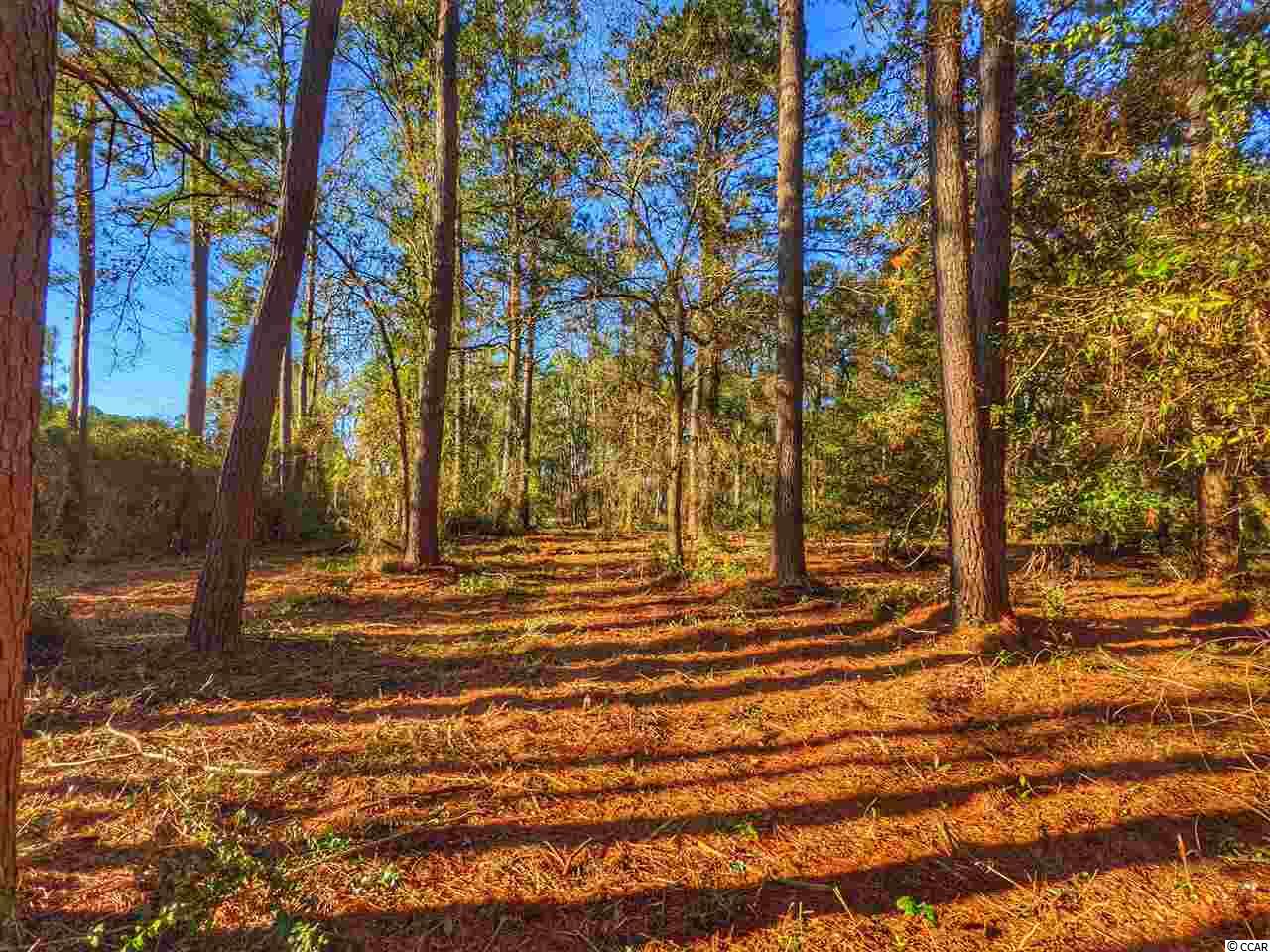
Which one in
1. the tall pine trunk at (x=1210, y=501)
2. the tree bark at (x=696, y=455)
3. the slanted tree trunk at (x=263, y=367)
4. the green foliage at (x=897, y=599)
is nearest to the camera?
the slanted tree trunk at (x=263, y=367)

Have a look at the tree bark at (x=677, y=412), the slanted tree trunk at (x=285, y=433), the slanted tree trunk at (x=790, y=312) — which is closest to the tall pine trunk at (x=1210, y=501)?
the slanted tree trunk at (x=790, y=312)

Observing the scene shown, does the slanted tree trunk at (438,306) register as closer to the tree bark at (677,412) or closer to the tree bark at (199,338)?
the tree bark at (677,412)

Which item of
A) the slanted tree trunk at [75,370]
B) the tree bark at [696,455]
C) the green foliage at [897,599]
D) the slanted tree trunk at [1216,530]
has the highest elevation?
the slanted tree trunk at [75,370]

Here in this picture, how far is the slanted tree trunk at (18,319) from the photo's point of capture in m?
1.55

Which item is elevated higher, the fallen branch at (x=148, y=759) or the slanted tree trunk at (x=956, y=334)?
the slanted tree trunk at (x=956, y=334)

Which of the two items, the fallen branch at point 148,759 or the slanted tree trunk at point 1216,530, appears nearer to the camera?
the fallen branch at point 148,759

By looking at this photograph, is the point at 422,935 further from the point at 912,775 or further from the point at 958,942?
the point at 912,775

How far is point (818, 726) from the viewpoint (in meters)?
3.32

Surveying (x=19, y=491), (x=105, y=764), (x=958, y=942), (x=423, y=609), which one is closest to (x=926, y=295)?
(x=958, y=942)

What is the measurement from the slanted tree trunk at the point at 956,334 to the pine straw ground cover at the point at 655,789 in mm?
614

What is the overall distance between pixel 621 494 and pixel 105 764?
26.1 ft

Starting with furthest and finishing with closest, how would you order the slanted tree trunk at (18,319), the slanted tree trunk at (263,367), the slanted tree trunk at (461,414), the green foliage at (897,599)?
1. the slanted tree trunk at (461,414)
2. the green foliage at (897,599)
3. the slanted tree trunk at (263,367)
4. the slanted tree trunk at (18,319)

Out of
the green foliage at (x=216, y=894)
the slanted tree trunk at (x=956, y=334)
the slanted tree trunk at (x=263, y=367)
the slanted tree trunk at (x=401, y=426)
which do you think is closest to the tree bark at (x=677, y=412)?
the slanted tree trunk at (x=956, y=334)

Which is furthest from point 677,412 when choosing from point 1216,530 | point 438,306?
point 1216,530
